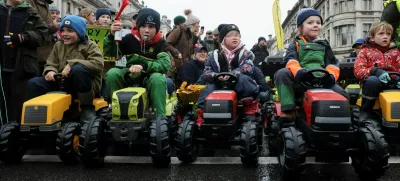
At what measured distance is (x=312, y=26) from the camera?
12.6ft

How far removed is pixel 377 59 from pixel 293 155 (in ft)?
6.42

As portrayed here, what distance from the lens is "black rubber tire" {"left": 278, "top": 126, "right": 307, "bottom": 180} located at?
9.13 ft

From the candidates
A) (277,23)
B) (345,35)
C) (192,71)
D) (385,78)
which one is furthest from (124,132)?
(345,35)

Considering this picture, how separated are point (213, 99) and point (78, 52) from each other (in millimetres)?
1738

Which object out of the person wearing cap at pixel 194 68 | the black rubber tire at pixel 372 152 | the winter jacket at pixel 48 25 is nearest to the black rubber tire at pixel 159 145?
the black rubber tire at pixel 372 152

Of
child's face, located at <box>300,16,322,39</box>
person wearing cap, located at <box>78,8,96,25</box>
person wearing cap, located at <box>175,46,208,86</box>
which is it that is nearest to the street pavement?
child's face, located at <box>300,16,322,39</box>

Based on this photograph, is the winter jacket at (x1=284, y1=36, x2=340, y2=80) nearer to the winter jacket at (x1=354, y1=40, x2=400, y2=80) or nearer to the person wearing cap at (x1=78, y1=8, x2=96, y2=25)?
the winter jacket at (x1=354, y1=40, x2=400, y2=80)

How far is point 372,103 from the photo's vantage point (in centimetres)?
369

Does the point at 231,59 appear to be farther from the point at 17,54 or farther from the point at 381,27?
the point at 17,54

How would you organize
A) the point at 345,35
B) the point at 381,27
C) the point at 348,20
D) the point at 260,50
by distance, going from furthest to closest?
the point at 345,35, the point at 348,20, the point at 260,50, the point at 381,27

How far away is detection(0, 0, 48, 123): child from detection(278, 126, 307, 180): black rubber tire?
3294 millimetres

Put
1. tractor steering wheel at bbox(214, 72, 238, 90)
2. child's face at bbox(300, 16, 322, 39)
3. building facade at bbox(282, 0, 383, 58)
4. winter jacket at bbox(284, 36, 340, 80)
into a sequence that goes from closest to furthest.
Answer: winter jacket at bbox(284, 36, 340, 80) < child's face at bbox(300, 16, 322, 39) < tractor steering wheel at bbox(214, 72, 238, 90) < building facade at bbox(282, 0, 383, 58)

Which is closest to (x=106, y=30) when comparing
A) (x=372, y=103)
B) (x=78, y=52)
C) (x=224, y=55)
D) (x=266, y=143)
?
(x=78, y=52)

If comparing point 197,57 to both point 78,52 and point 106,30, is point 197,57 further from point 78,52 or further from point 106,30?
point 78,52
